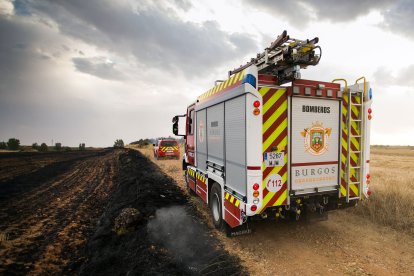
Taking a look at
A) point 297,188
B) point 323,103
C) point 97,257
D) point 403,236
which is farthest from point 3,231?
point 403,236

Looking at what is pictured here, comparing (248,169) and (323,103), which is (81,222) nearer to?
(248,169)

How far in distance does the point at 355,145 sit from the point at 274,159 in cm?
231

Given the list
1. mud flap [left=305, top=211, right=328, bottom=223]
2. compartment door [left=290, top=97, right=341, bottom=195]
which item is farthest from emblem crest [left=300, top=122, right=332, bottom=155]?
mud flap [left=305, top=211, right=328, bottom=223]

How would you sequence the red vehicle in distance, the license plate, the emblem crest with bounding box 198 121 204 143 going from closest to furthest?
the license plate
the emblem crest with bounding box 198 121 204 143
the red vehicle in distance

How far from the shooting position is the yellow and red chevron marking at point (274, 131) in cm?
474

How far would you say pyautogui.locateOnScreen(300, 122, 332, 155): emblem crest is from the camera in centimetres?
510

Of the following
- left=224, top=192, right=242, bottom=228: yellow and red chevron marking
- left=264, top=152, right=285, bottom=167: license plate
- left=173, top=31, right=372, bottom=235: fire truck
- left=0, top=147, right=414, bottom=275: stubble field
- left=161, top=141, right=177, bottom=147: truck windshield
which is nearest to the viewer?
left=0, top=147, right=414, bottom=275: stubble field

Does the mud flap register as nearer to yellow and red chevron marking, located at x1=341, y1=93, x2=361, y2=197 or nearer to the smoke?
yellow and red chevron marking, located at x1=341, y1=93, x2=361, y2=197

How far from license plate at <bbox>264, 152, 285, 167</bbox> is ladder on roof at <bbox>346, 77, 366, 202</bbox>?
1.79m

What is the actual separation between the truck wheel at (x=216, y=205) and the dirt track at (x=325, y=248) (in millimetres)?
316

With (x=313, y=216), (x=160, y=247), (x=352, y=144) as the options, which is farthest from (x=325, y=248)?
(x=160, y=247)

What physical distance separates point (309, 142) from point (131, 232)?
4.88m

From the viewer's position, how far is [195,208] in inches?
311

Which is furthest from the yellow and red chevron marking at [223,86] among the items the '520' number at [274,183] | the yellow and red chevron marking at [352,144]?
the yellow and red chevron marking at [352,144]
